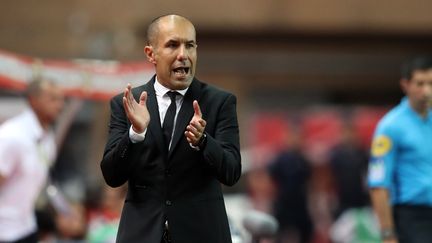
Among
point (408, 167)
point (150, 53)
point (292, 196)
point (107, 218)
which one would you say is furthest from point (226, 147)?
point (292, 196)

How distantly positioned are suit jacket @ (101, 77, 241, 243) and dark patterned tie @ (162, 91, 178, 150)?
0.04m

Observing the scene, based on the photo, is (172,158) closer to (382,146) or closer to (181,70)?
(181,70)

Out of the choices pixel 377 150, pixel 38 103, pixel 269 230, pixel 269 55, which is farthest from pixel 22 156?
pixel 269 55

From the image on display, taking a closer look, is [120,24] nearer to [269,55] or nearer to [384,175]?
[269,55]

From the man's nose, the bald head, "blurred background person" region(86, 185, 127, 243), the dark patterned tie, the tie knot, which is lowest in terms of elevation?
"blurred background person" region(86, 185, 127, 243)

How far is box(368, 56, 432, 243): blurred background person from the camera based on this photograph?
8.80 m

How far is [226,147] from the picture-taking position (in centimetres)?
605

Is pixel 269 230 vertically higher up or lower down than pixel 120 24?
lower down

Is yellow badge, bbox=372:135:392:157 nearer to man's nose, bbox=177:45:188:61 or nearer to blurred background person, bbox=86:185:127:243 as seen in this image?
blurred background person, bbox=86:185:127:243

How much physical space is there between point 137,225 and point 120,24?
57.4 feet

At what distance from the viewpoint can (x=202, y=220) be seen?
6.05m

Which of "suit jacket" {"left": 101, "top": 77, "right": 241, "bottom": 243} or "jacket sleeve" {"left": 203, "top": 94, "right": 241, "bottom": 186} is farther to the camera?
"suit jacket" {"left": 101, "top": 77, "right": 241, "bottom": 243}

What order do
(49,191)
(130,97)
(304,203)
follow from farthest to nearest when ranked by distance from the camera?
1. (304,203)
2. (49,191)
3. (130,97)

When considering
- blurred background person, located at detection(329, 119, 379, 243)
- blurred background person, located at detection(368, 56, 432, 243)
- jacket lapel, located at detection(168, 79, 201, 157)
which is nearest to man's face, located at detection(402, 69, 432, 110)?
blurred background person, located at detection(368, 56, 432, 243)
